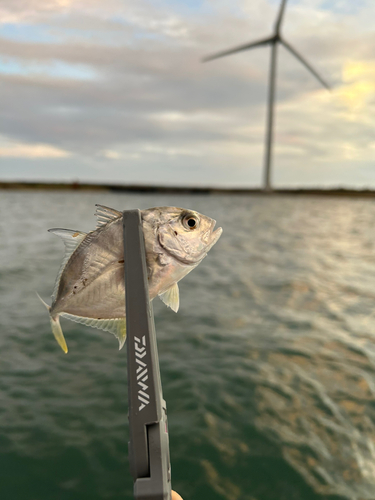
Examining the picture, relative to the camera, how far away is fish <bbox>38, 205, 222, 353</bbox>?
1.69 meters

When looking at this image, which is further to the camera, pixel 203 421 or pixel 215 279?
pixel 215 279

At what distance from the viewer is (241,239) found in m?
41.3

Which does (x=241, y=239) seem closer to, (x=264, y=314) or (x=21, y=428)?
(x=264, y=314)

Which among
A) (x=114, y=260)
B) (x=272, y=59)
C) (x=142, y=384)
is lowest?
(x=142, y=384)

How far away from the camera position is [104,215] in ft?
5.79

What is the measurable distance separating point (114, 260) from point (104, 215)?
0.68 feet

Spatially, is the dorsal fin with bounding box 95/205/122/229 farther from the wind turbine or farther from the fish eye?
the wind turbine

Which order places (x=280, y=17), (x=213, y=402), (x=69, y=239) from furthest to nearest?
(x=280, y=17) < (x=213, y=402) < (x=69, y=239)

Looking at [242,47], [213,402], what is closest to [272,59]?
[242,47]

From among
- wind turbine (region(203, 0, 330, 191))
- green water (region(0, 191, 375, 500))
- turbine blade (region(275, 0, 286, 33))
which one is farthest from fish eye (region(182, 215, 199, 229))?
turbine blade (region(275, 0, 286, 33))

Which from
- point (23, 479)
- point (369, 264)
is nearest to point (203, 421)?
point (23, 479)

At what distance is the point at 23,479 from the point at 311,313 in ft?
40.6

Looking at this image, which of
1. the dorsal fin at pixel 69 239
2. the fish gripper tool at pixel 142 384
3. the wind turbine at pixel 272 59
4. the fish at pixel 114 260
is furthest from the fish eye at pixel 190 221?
the wind turbine at pixel 272 59

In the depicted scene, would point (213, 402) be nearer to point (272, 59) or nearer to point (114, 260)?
point (114, 260)
